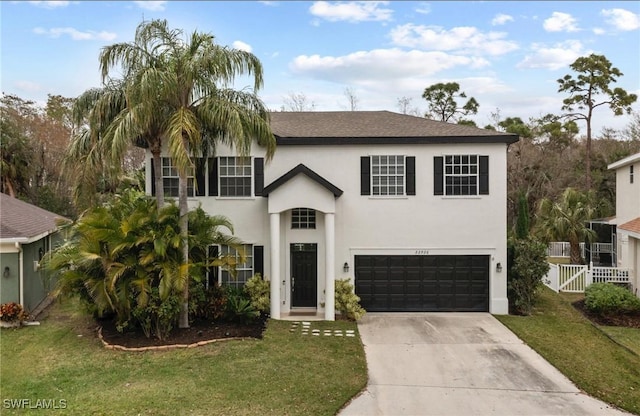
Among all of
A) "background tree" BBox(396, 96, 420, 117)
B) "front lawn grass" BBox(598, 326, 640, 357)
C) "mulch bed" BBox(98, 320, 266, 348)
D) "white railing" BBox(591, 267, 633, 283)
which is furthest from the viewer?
"background tree" BBox(396, 96, 420, 117)

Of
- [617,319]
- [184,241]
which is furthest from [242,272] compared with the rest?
[617,319]

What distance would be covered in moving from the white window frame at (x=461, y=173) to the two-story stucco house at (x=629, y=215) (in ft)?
20.2

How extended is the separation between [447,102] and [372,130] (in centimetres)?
2205

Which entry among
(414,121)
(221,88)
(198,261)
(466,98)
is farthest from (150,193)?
(466,98)

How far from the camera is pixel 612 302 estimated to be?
1302cm

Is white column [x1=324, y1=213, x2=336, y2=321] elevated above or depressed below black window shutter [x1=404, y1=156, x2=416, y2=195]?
below

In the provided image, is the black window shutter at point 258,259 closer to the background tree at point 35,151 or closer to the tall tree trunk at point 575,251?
the tall tree trunk at point 575,251

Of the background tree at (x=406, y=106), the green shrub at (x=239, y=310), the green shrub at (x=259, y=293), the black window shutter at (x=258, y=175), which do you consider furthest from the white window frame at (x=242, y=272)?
the background tree at (x=406, y=106)

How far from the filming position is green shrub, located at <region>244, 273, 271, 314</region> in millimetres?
12969

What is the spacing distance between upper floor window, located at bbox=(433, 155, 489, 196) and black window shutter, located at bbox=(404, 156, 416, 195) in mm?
682

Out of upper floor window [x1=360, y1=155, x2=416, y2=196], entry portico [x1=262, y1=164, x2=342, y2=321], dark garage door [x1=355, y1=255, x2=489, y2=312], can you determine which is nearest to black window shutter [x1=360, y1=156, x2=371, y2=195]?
upper floor window [x1=360, y1=155, x2=416, y2=196]

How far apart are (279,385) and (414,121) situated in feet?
35.7

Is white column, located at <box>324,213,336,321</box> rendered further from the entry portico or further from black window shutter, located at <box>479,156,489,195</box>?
black window shutter, located at <box>479,156,489,195</box>

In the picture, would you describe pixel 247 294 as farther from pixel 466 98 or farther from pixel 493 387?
pixel 466 98
